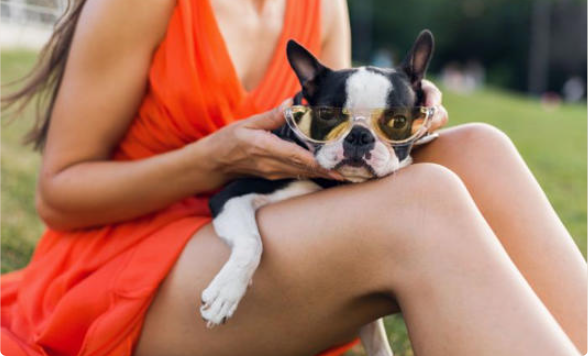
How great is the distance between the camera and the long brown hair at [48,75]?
1836mm

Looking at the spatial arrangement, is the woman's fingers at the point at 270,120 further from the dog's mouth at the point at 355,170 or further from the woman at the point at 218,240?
the dog's mouth at the point at 355,170

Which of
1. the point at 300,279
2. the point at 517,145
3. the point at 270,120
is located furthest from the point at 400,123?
the point at 517,145

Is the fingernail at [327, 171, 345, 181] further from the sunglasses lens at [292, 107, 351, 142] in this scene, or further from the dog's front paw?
the dog's front paw

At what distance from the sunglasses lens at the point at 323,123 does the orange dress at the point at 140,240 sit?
1.04 feet

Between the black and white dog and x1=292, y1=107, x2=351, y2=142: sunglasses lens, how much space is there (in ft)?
0.05

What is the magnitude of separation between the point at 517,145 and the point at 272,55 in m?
4.90

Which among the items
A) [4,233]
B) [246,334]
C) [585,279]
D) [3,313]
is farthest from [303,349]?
[4,233]

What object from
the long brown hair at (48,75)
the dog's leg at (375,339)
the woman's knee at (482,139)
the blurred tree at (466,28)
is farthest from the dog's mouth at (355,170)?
the blurred tree at (466,28)

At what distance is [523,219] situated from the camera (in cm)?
160

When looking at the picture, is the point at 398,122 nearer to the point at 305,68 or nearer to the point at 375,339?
the point at 305,68

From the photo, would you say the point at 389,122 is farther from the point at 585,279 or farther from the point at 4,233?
the point at 4,233

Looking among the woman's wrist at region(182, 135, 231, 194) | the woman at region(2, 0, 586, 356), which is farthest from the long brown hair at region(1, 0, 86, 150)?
the woman's wrist at region(182, 135, 231, 194)

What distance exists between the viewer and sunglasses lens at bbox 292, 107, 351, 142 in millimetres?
1517

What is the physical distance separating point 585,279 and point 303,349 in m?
0.57
